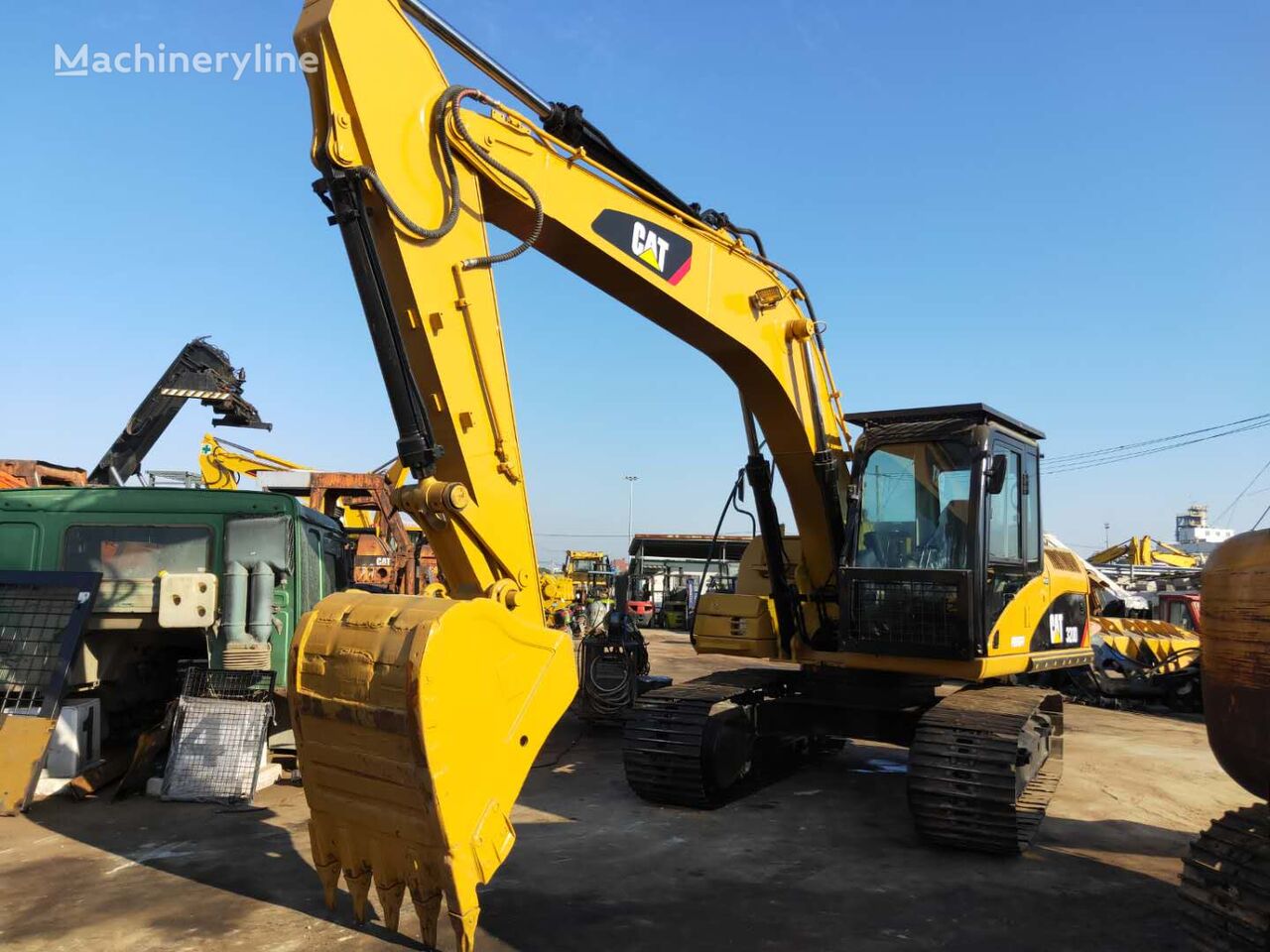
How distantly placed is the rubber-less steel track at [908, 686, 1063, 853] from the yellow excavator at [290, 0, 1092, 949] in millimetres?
18

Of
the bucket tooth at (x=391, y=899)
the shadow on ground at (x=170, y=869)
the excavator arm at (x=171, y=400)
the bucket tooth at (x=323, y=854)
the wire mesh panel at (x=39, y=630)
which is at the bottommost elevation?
the shadow on ground at (x=170, y=869)

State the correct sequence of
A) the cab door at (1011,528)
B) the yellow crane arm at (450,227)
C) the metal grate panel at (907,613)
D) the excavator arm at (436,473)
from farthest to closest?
the cab door at (1011,528), the metal grate panel at (907,613), the yellow crane arm at (450,227), the excavator arm at (436,473)

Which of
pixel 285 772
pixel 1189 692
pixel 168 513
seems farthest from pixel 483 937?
pixel 1189 692

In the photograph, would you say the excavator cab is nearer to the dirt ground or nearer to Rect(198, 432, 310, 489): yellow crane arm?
the dirt ground

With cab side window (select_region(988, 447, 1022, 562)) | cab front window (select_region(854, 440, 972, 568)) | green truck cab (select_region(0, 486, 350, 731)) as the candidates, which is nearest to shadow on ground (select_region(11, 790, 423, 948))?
green truck cab (select_region(0, 486, 350, 731))

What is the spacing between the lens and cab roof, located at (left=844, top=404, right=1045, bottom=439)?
6777 millimetres

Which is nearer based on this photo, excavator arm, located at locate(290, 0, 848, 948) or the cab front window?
excavator arm, located at locate(290, 0, 848, 948)

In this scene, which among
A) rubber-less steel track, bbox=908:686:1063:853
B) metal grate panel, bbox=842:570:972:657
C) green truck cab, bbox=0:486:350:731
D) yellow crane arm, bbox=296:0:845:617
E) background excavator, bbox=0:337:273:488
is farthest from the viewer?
background excavator, bbox=0:337:273:488

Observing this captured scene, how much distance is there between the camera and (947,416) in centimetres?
696

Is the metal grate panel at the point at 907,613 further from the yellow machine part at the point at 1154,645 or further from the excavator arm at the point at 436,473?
the yellow machine part at the point at 1154,645

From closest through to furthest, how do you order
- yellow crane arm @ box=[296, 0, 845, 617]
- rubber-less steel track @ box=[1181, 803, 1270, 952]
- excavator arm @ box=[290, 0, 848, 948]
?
rubber-less steel track @ box=[1181, 803, 1270, 952], excavator arm @ box=[290, 0, 848, 948], yellow crane arm @ box=[296, 0, 845, 617]

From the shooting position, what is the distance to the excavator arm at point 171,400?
42.4 ft

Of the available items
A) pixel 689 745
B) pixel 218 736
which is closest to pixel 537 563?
pixel 689 745

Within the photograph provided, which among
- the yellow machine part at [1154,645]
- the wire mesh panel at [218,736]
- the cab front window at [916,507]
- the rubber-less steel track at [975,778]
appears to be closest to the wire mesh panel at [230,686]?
the wire mesh panel at [218,736]
